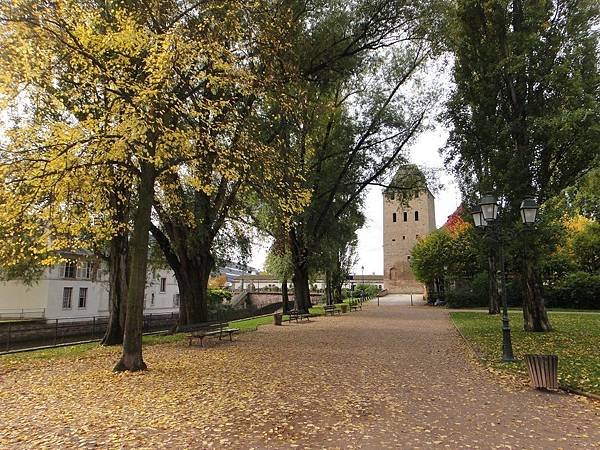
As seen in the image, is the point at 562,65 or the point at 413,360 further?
the point at 562,65

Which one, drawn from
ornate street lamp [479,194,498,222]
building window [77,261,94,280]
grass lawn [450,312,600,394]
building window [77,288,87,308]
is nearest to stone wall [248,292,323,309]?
building window [77,288,87,308]

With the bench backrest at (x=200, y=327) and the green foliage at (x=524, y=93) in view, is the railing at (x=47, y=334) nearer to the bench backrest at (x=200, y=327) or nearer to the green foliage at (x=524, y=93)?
the bench backrest at (x=200, y=327)

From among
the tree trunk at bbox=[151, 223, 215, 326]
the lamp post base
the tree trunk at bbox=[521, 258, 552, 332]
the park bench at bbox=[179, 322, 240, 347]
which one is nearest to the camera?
the lamp post base

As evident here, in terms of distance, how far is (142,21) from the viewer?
346 inches

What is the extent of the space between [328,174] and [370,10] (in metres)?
11.0

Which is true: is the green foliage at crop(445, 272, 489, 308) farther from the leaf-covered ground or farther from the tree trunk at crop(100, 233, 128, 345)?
the tree trunk at crop(100, 233, 128, 345)

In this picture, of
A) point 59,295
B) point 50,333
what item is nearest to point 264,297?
point 59,295

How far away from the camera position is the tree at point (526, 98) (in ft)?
44.3

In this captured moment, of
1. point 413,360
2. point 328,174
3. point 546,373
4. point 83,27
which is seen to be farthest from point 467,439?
point 328,174

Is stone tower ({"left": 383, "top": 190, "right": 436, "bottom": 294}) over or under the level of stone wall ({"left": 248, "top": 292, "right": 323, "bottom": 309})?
over

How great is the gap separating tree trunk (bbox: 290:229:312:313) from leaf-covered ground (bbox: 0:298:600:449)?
1592 centimetres

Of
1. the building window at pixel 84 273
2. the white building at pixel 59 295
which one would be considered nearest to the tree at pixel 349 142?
the white building at pixel 59 295

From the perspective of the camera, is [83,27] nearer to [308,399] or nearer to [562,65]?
[308,399]

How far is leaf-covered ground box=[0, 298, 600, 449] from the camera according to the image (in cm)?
500
